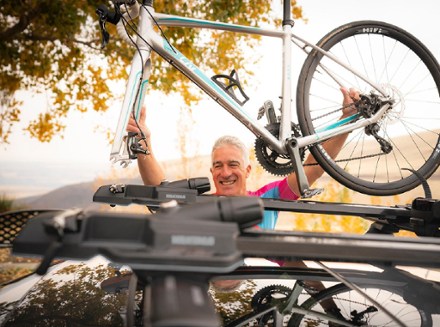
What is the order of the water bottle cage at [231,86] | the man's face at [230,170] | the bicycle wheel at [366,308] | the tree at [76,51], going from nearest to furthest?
the bicycle wheel at [366,308] < the water bottle cage at [231,86] < the man's face at [230,170] < the tree at [76,51]

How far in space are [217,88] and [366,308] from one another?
1470 mm

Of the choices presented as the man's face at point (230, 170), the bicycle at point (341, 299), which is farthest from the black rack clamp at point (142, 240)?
the man's face at point (230, 170)

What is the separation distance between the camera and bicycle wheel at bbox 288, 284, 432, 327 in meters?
0.81

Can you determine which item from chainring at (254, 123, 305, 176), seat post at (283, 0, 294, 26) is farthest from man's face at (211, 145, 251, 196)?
seat post at (283, 0, 294, 26)

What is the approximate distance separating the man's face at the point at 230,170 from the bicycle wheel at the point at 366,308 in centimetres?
161

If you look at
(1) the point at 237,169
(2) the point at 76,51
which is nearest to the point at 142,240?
(1) the point at 237,169

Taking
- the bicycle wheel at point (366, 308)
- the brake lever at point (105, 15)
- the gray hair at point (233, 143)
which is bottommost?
the bicycle wheel at point (366, 308)

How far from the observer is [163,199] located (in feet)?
5.16

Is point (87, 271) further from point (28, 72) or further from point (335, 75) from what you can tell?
point (28, 72)

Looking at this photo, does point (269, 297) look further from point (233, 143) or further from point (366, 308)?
point (233, 143)

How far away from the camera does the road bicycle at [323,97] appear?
208cm

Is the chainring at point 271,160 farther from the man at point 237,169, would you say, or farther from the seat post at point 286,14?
the seat post at point 286,14

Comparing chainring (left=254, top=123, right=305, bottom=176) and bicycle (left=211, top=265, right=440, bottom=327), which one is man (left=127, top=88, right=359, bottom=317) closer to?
chainring (left=254, top=123, right=305, bottom=176)

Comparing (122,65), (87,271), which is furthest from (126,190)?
(122,65)
